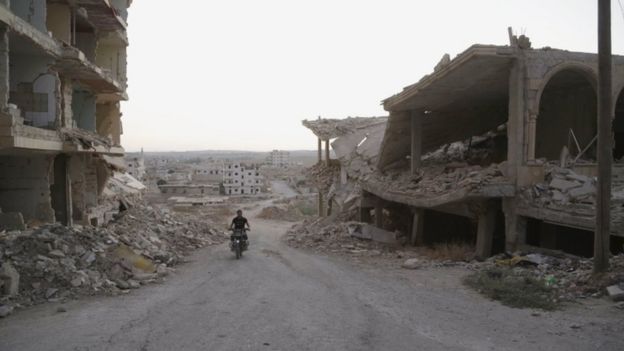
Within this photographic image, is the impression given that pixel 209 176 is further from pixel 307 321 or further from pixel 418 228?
pixel 307 321

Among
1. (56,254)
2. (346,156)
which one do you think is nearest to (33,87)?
(56,254)

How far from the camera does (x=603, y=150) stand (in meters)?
9.05

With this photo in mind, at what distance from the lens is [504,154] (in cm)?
2170

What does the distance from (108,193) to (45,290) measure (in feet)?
39.1

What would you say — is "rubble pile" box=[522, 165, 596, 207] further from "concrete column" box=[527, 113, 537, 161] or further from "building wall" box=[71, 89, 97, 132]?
"building wall" box=[71, 89, 97, 132]

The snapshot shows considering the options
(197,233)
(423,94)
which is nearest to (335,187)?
(197,233)

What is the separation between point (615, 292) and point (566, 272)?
76.9 inches

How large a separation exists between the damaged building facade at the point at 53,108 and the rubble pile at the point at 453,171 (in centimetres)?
1045

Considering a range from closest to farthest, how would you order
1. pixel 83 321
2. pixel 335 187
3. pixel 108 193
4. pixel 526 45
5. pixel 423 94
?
pixel 83 321 < pixel 526 45 < pixel 423 94 < pixel 108 193 < pixel 335 187

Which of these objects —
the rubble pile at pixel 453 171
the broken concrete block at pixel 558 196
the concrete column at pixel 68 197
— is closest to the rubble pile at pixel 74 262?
the concrete column at pixel 68 197

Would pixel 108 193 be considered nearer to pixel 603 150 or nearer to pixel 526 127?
pixel 526 127

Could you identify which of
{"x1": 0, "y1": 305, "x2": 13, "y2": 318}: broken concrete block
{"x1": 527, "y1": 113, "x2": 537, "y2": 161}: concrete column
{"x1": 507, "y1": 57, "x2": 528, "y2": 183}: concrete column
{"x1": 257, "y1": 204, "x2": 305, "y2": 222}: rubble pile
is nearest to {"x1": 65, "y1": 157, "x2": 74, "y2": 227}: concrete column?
{"x1": 0, "y1": 305, "x2": 13, "y2": 318}: broken concrete block

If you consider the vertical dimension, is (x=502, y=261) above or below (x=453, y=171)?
below

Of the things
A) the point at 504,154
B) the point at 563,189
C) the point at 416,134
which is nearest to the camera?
the point at 563,189
